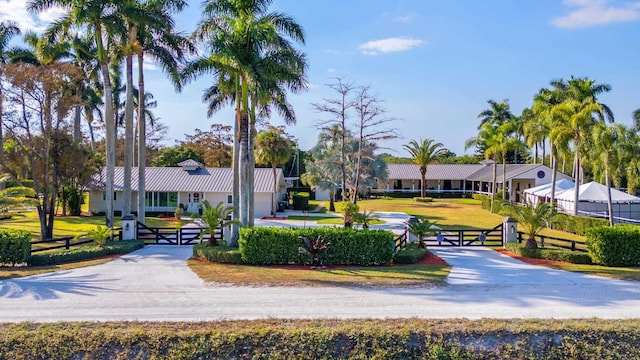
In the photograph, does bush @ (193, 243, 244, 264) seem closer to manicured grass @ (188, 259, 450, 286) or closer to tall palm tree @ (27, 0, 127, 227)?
manicured grass @ (188, 259, 450, 286)

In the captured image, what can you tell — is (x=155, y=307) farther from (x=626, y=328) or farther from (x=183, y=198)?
(x=183, y=198)

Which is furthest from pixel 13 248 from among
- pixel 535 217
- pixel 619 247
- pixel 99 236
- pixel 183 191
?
pixel 183 191

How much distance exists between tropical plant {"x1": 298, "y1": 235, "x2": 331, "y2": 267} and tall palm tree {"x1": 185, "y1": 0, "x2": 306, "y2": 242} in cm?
364

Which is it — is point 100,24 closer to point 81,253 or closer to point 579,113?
point 81,253

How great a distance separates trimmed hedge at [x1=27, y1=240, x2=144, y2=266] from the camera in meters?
16.1

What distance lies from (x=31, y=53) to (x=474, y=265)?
34.3 meters

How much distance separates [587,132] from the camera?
2938cm

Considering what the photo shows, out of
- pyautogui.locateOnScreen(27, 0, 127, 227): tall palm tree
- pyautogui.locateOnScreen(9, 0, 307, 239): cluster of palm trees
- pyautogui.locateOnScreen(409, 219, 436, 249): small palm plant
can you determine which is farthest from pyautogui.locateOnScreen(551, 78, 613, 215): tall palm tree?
pyautogui.locateOnScreen(27, 0, 127, 227): tall palm tree

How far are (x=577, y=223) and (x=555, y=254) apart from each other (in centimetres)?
1320

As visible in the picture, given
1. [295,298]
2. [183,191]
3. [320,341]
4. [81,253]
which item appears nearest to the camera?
[320,341]

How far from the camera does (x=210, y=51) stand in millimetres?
18156

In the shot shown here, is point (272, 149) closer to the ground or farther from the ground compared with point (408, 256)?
farther from the ground

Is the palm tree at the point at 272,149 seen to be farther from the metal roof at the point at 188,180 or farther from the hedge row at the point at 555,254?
Result: the hedge row at the point at 555,254

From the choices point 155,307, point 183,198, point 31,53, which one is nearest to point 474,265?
point 155,307
